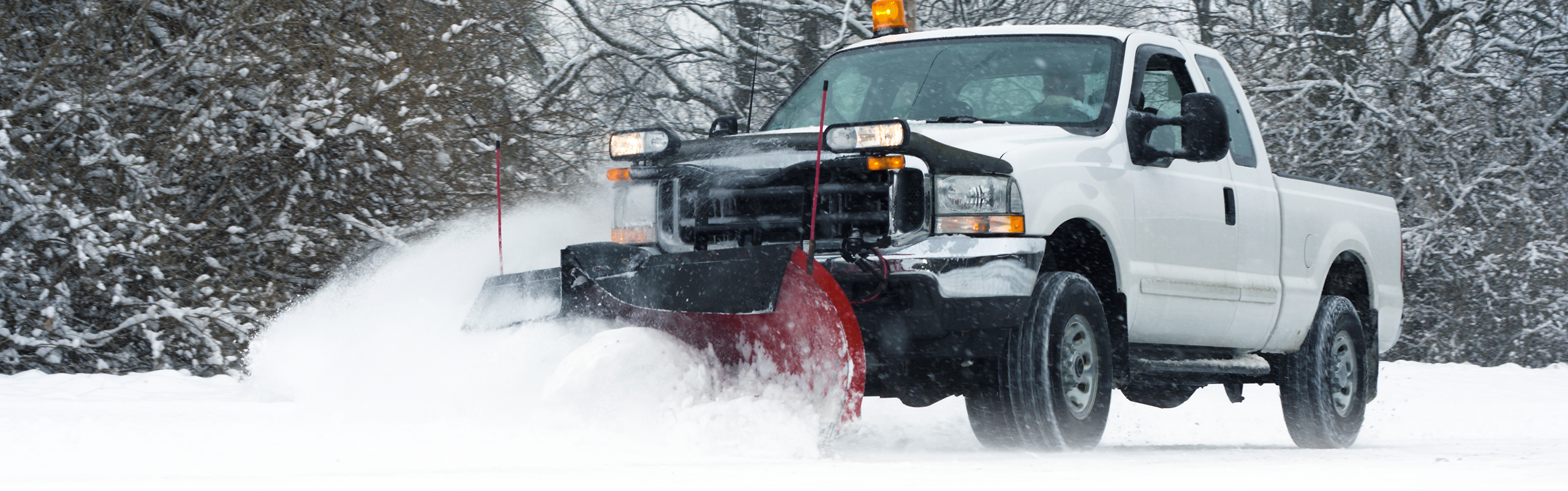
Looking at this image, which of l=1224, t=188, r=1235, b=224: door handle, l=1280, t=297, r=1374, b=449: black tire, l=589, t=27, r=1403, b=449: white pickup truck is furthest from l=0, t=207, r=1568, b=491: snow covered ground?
l=1224, t=188, r=1235, b=224: door handle

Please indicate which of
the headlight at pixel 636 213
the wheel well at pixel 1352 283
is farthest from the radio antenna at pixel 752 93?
the wheel well at pixel 1352 283

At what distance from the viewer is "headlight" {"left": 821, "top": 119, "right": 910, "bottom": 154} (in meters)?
4.91

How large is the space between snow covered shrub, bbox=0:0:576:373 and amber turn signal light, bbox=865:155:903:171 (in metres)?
4.63

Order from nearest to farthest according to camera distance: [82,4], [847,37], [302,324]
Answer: [302,324] < [82,4] < [847,37]

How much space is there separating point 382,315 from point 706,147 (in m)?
1.64

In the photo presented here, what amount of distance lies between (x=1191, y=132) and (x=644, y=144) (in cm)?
187

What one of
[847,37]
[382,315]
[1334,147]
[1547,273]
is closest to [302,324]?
[382,315]

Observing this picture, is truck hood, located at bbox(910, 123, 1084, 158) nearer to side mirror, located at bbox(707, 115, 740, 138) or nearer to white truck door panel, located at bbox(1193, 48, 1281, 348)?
side mirror, located at bbox(707, 115, 740, 138)

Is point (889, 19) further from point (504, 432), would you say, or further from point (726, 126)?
point (504, 432)

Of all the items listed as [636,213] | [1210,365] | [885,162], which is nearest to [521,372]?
[636,213]

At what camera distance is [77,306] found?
28.1 feet

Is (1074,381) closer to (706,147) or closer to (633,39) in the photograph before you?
(706,147)

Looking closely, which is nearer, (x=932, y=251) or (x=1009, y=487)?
(x=1009, y=487)

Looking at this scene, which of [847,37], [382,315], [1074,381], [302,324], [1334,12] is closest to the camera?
[1074,381]
